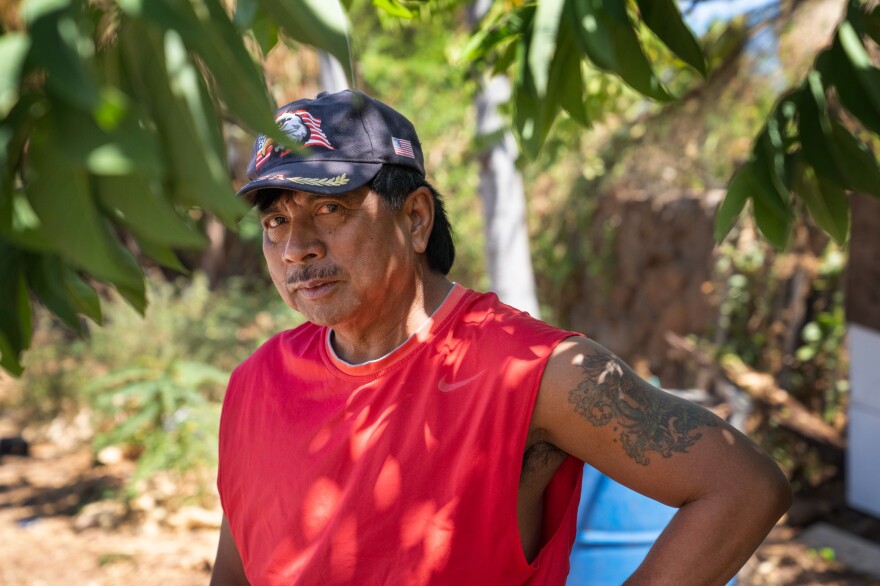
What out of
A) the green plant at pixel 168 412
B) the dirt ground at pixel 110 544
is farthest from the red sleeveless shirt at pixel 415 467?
the green plant at pixel 168 412

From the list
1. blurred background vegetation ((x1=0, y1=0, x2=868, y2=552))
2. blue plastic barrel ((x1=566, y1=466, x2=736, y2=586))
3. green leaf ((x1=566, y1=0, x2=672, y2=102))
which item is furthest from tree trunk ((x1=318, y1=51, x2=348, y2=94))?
green leaf ((x1=566, y1=0, x2=672, y2=102))

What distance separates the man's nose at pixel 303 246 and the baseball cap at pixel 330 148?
0.37ft

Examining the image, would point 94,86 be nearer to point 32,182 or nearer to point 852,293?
point 32,182

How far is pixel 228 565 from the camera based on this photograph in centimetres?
211

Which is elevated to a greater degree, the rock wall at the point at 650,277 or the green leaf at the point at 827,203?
the green leaf at the point at 827,203

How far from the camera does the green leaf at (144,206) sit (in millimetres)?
570

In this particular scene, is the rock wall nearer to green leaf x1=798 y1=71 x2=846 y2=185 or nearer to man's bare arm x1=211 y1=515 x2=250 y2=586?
green leaf x1=798 y1=71 x2=846 y2=185

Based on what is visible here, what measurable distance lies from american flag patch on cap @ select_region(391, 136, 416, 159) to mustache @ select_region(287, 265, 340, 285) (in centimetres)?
27

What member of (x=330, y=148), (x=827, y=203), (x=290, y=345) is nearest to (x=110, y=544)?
(x=290, y=345)

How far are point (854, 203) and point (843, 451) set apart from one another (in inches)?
79.8

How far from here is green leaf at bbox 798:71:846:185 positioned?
68.3 inches

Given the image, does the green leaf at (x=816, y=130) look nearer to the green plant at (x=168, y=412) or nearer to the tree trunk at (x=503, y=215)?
the tree trunk at (x=503, y=215)

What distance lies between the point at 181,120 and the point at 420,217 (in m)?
1.30

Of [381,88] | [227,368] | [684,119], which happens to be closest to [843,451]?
[684,119]
